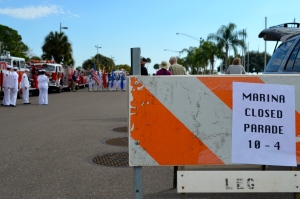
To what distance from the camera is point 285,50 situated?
21.1ft

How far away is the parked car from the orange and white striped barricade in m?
3.02

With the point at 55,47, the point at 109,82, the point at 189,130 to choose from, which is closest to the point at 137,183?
the point at 189,130

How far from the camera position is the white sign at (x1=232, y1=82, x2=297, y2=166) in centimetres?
312

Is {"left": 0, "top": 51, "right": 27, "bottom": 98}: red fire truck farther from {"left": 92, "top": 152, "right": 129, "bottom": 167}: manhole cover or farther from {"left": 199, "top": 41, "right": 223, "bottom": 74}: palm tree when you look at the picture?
{"left": 199, "top": 41, "right": 223, "bottom": 74}: palm tree

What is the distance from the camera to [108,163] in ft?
20.2

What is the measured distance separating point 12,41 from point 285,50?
96807mm

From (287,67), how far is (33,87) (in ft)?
78.9

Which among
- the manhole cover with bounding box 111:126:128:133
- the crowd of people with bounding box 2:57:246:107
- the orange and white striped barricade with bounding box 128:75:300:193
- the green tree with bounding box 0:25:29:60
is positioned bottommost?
the manhole cover with bounding box 111:126:128:133

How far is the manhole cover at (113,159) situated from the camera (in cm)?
608

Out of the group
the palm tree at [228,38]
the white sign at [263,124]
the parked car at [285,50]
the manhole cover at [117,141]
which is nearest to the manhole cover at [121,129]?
the manhole cover at [117,141]

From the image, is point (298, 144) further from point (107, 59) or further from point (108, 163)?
point (107, 59)

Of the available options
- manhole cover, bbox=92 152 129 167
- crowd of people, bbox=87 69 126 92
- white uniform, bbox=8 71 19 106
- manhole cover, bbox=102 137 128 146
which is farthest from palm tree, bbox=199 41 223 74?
manhole cover, bbox=92 152 129 167

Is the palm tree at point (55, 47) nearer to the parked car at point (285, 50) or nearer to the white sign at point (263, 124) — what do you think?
the parked car at point (285, 50)

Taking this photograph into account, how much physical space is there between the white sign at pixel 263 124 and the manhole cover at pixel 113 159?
320 cm
